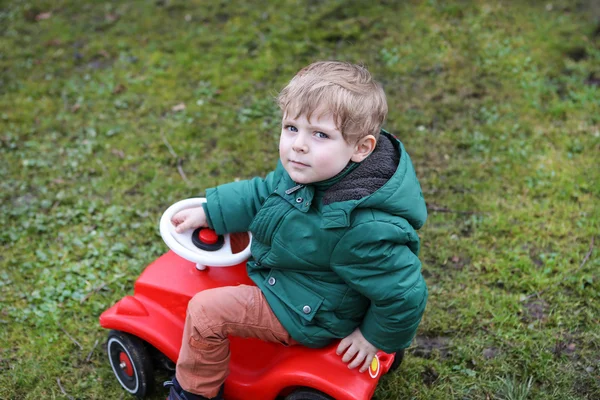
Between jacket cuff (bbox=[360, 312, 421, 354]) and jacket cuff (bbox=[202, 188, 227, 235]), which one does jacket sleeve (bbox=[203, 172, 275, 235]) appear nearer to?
jacket cuff (bbox=[202, 188, 227, 235])

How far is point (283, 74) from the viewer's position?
190 inches

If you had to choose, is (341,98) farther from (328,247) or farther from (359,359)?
(359,359)

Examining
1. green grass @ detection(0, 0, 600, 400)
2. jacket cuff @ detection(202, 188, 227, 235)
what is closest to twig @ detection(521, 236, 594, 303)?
green grass @ detection(0, 0, 600, 400)

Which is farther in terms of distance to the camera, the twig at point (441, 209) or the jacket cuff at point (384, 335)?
the twig at point (441, 209)

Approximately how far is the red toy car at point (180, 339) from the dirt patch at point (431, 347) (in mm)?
193

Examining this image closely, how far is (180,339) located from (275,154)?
73.1 inches

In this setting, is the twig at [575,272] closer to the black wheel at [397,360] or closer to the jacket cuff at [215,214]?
the black wheel at [397,360]

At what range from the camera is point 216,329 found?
220 cm

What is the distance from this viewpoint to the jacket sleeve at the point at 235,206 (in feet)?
8.12

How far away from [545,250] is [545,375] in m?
0.87

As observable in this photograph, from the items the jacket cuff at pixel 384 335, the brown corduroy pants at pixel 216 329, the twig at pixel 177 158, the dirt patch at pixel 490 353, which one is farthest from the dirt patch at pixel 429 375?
the twig at pixel 177 158

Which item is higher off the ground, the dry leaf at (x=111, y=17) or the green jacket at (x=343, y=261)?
the green jacket at (x=343, y=261)

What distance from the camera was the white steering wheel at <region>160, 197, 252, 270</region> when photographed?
2.37m

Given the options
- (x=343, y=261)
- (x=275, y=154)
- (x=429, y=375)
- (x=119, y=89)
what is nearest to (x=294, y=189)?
(x=343, y=261)
